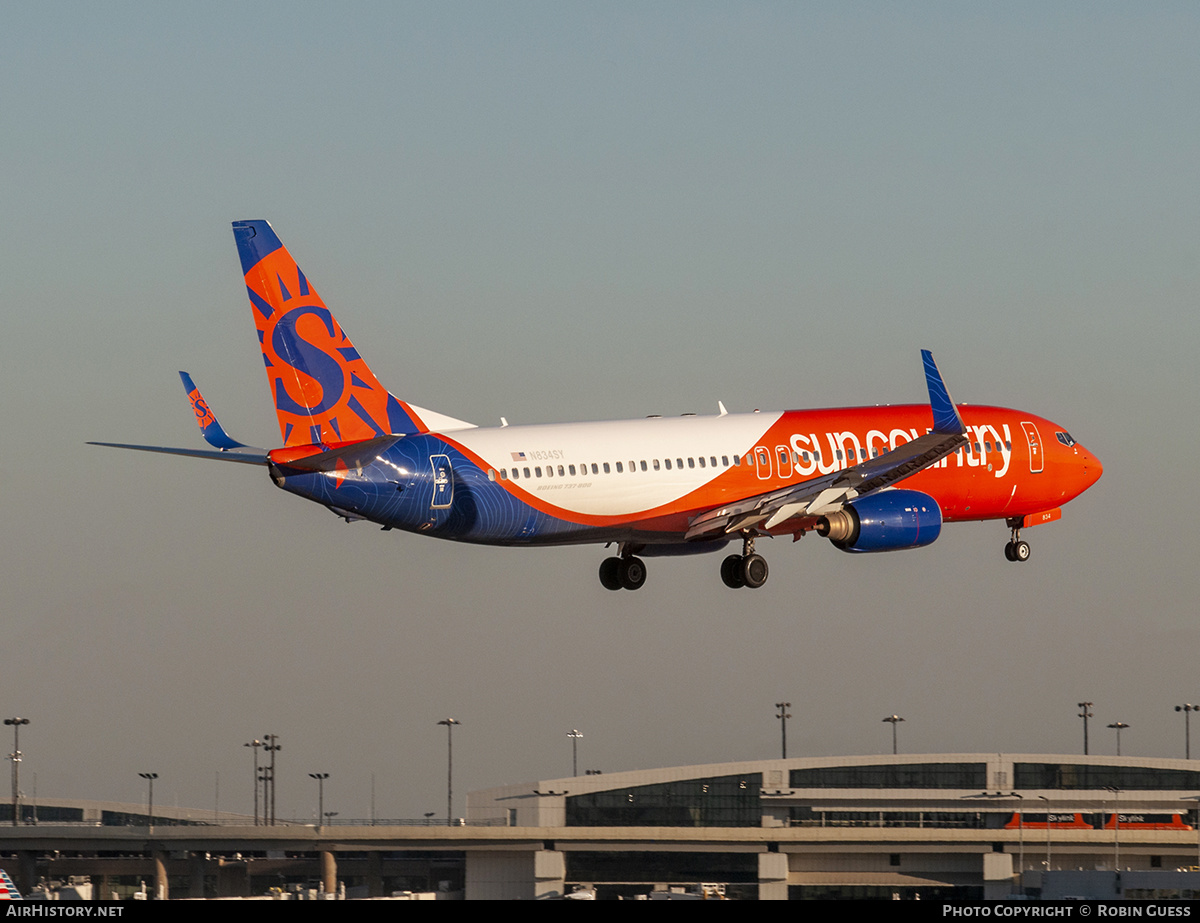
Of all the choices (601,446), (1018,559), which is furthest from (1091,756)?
(601,446)

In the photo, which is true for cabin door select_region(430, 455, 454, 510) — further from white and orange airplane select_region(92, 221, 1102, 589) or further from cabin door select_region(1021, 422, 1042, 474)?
cabin door select_region(1021, 422, 1042, 474)

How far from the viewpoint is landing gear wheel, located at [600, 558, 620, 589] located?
210 ft

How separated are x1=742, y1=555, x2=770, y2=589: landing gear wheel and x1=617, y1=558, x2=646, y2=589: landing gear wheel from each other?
4.47 m

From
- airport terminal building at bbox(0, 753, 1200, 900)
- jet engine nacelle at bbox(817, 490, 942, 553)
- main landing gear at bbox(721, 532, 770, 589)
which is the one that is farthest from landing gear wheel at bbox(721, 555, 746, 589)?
airport terminal building at bbox(0, 753, 1200, 900)

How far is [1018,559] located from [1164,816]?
52.3m

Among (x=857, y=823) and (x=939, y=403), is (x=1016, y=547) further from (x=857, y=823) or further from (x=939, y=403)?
(x=857, y=823)

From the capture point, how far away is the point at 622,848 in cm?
9775

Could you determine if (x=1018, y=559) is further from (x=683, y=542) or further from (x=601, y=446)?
(x=601, y=446)

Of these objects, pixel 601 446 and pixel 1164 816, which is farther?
pixel 1164 816

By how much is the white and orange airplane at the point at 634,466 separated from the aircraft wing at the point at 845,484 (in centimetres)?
7

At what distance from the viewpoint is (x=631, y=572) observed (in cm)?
6406

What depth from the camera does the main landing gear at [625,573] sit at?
64.1 meters

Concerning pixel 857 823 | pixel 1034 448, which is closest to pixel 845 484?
pixel 1034 448

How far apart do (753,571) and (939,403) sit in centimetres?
922
